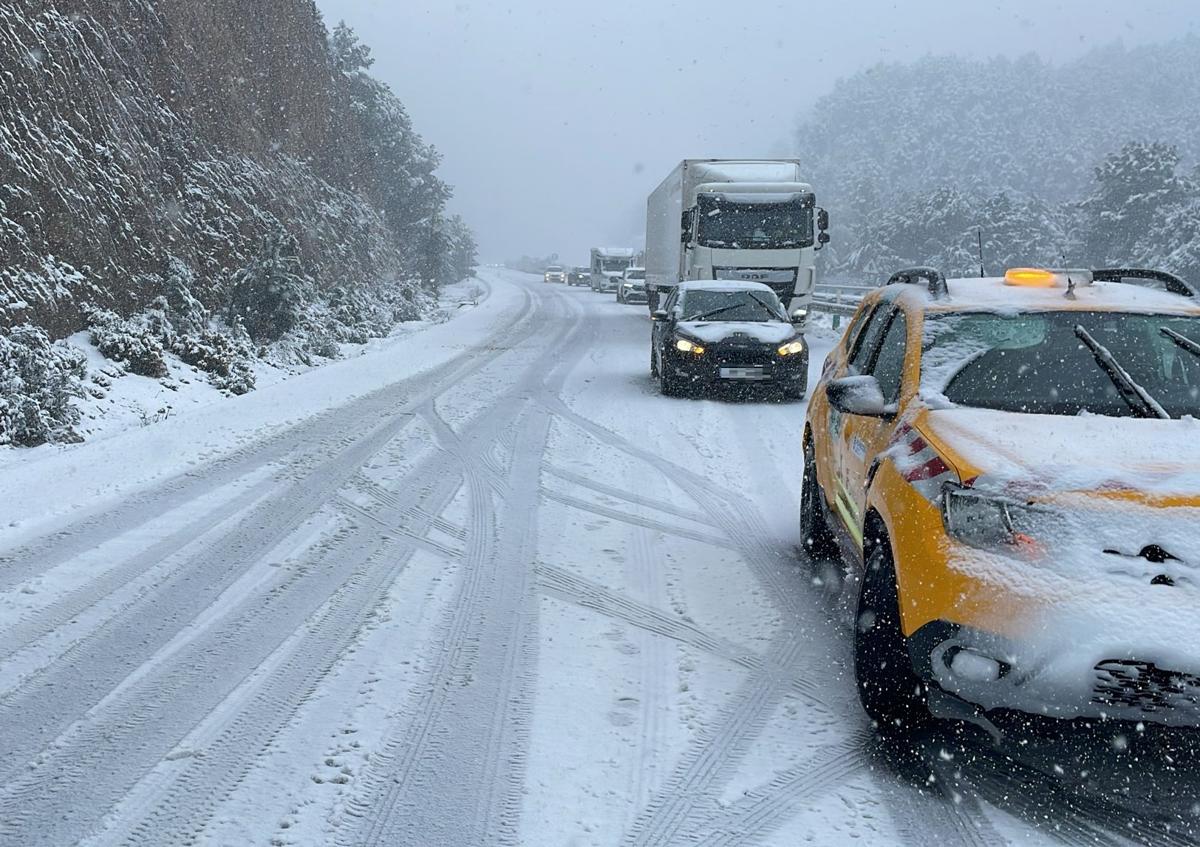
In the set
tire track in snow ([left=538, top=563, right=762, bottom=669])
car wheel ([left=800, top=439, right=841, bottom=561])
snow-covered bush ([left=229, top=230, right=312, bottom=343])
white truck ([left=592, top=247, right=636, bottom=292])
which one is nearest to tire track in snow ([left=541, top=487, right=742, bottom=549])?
car wheel ([left=800, top=439, right=841, bottom=561])

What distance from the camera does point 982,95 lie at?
148m

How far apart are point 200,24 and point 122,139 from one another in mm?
7933

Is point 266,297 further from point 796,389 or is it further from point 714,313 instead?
point 796,389

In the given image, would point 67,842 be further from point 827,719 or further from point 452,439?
point 452,439

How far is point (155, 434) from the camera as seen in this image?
10.2m

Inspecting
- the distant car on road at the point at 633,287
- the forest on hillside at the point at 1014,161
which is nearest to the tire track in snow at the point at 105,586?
the distant car on road at the point at 633,287

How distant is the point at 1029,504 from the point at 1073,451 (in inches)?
14.1

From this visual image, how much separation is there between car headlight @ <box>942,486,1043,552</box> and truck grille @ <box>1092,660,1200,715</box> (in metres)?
0.43

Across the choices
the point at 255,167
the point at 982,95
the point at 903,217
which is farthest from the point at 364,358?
the point at 982,95

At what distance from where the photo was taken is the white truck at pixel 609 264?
184ft

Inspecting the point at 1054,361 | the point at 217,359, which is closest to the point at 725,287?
the point at 217,359

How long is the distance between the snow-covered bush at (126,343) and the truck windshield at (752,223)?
1086 centimetres

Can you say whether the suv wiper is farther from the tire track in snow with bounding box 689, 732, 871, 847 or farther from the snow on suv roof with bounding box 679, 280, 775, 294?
the snow on suv roof with bounding box 679, 280, 775, 294

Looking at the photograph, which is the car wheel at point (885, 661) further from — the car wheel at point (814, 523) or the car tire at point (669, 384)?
the car tire at point (669, 384)
